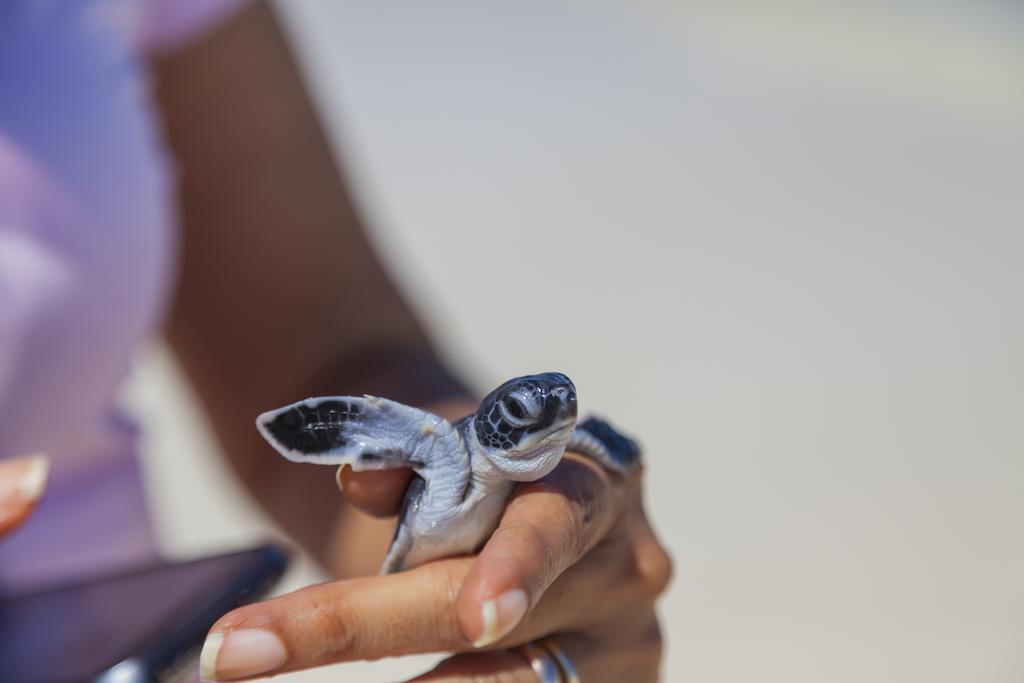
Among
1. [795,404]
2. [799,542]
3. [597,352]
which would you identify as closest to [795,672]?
[799,542]

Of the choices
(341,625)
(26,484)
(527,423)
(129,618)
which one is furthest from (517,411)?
(129,618)

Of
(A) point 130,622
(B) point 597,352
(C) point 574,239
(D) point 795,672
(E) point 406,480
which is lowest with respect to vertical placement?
(D) point 795,672

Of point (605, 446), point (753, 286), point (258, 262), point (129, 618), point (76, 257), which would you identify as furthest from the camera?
point (753, 286)

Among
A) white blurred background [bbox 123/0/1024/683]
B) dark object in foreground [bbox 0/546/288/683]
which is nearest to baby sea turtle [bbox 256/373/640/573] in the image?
dark object in foreground [bbox 0/546/288/683]

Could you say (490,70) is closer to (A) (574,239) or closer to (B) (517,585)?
(A) (574,239)

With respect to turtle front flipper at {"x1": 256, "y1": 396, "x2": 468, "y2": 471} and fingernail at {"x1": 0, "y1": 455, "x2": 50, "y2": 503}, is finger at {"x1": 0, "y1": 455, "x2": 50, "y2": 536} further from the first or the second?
turtle front flipper at {"x1": 256, "y1": 396, "x2": 468, "y2": 471}

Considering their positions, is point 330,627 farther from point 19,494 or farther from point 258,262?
point 258,262
